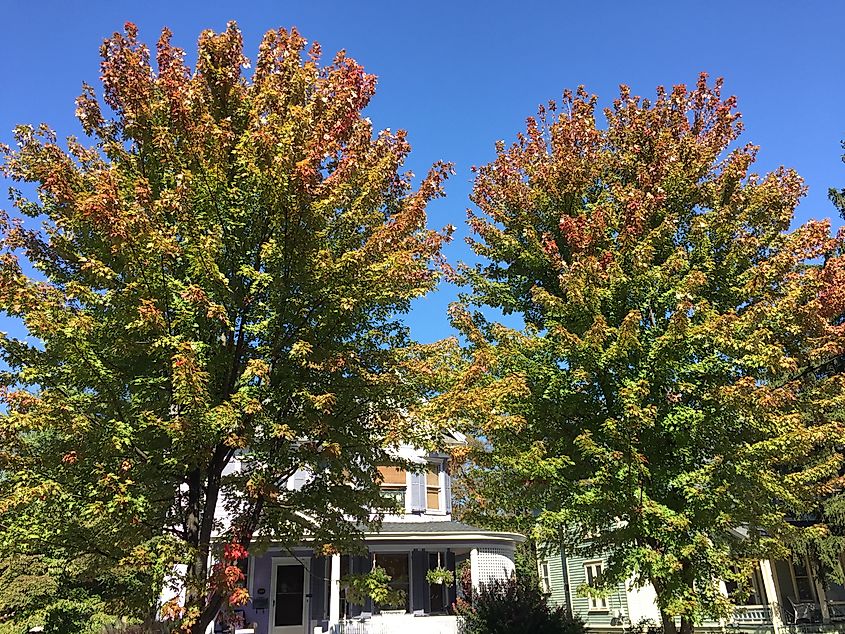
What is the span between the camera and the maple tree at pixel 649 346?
9.48 meters

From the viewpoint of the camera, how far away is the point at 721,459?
9.70 meters

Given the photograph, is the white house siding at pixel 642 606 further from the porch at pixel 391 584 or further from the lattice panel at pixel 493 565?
the porch at pixel 391 584

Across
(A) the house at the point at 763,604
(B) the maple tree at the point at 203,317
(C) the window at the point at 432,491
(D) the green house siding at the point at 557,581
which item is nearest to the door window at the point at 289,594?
(C) the window at the point at 432,491

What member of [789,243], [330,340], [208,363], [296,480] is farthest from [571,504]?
Answer: [296,480]

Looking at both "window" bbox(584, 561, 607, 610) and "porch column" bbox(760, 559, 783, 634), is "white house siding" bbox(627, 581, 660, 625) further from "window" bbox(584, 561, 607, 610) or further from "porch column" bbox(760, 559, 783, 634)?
"porch column" bbox(760, 559, 783, 634)

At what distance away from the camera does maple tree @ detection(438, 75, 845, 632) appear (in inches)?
373

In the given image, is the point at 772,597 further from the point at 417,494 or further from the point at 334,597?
the point at 334,597

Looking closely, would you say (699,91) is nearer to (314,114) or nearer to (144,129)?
(314,114)

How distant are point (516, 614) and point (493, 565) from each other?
6.52 metres

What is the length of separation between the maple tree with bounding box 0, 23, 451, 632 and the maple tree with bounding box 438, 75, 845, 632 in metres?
2.20

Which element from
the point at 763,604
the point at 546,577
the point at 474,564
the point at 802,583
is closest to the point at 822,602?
the point at 763,604

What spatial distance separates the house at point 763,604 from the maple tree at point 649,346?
30.6ft

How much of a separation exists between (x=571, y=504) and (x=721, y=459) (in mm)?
2726

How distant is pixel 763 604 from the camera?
2220cm
